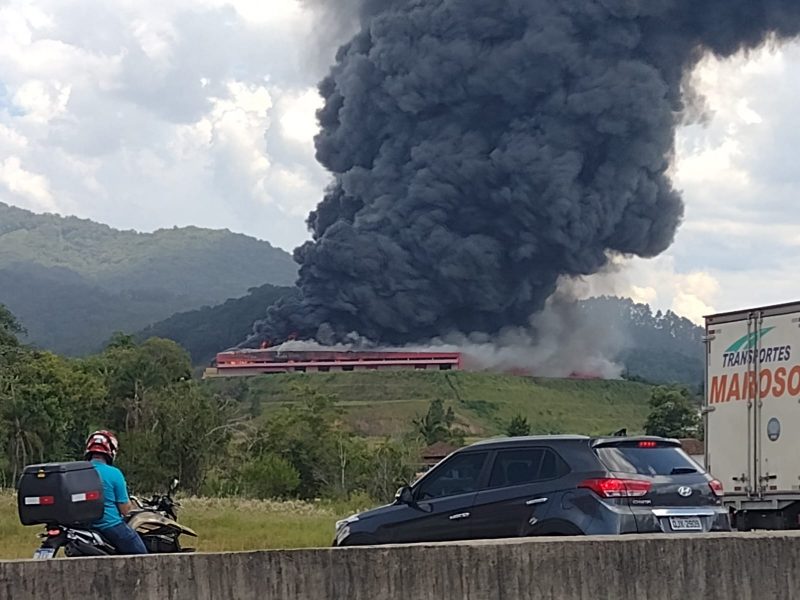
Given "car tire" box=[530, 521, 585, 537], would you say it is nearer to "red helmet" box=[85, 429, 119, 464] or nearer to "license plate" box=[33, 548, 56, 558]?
"red helmet" box=[85, 429, 119, 464]

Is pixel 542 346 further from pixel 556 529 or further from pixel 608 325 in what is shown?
pixel 556 529

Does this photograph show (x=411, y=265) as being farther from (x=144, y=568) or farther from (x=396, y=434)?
(x=144, y=568)

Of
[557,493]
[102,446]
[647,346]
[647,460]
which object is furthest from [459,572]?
[647,346]

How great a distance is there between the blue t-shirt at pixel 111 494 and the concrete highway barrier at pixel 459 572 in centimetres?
329

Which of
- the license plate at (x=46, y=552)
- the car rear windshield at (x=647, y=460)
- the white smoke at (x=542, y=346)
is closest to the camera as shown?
the license plate at (x=46, y=552)

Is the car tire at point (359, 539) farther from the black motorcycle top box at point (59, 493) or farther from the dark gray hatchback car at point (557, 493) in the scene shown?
the black motorcycle top box at point (59, 493)

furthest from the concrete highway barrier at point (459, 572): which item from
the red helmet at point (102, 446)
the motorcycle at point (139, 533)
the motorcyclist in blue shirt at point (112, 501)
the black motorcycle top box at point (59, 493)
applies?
the red helmet at point (102, 446)

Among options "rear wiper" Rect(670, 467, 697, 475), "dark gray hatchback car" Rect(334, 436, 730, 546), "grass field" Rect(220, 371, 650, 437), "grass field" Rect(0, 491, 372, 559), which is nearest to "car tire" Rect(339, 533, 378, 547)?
"dark gray hatchback car" Rect(334, 436, 730, 546)

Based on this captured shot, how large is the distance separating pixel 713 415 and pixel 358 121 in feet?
247

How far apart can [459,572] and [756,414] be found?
11735 mm

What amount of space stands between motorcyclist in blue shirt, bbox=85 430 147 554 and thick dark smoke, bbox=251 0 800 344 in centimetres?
7540

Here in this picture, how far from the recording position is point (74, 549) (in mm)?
9352

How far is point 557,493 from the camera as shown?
37.1 ft

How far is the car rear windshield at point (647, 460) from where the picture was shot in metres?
11.3
